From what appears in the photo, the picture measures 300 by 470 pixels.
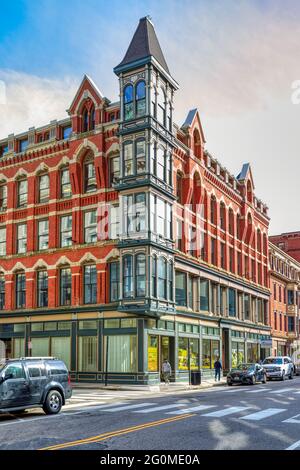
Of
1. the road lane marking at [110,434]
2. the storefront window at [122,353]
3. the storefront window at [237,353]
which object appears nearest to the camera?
the road lane marking at [110,434]

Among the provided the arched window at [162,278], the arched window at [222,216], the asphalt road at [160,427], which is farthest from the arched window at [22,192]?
the asphalt road at [160,427]

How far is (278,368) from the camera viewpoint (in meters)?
42.7

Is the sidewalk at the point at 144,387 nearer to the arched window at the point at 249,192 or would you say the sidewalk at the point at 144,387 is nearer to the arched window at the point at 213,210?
the arched window at the point at 213,210

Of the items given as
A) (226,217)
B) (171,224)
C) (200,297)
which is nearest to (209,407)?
(171,224)

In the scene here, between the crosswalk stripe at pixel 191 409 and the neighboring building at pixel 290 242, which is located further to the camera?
the neighboring building at pixel 290 242

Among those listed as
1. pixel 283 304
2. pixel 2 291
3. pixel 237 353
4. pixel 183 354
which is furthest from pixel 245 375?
pixel 283 304

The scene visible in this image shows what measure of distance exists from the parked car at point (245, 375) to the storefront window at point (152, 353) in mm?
5226

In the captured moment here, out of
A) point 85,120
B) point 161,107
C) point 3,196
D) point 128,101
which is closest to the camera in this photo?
point 128,101

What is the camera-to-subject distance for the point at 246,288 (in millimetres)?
53094

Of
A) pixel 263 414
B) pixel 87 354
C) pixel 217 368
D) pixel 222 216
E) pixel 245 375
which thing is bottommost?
pixel 245 375

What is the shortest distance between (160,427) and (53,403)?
563 cm

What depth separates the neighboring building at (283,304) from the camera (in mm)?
62438

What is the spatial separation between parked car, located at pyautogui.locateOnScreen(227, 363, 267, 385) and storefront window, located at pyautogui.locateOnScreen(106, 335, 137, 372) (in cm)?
695

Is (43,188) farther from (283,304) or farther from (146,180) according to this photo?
(283,304)
